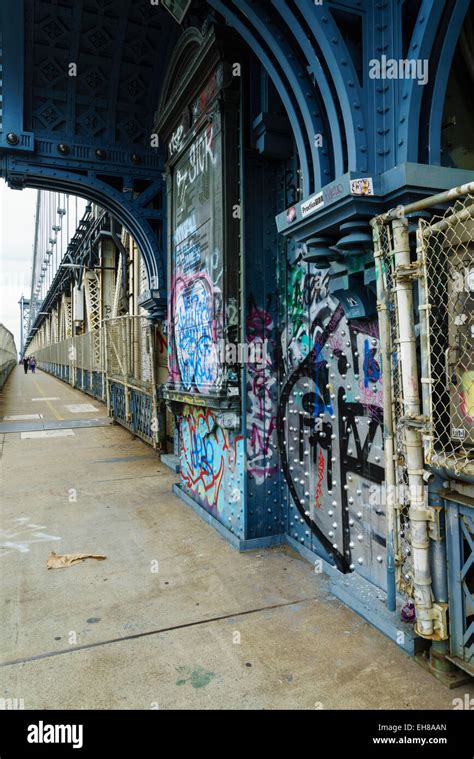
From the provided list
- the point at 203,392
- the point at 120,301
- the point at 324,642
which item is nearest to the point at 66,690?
the point at 324,642

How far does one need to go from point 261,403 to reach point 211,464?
1.11 m

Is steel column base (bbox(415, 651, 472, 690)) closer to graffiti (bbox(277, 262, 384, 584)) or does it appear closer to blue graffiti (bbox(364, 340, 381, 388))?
graffiti (bbox(277, 262, 384, 584))

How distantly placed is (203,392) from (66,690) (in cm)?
284

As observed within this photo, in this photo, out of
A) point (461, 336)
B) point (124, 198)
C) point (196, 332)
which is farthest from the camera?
point (124, 198)

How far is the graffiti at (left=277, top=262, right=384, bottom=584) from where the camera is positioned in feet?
11.1

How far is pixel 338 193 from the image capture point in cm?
279

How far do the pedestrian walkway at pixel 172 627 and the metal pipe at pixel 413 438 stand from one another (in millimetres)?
458

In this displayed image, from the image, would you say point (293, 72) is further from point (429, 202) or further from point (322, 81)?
point (429, 202)

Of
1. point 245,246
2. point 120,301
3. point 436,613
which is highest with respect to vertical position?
point 120,301

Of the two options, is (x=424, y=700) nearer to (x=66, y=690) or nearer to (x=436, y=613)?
(x=436, y=613)

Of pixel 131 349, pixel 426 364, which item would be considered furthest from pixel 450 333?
pixel 131 349

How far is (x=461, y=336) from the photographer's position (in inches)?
96.2
